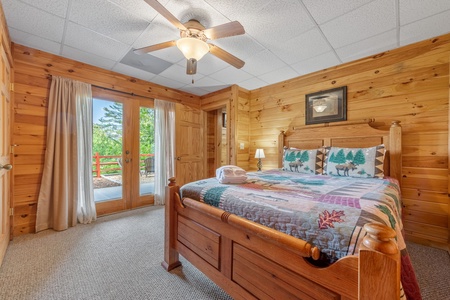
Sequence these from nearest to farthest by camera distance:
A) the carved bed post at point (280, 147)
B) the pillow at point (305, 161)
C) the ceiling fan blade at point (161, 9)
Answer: the ceiling fan blade at point (161, 9)
the pillow at point (305, 161)
the carved bed post at point (280, 147)

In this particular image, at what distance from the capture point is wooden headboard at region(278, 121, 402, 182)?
2.40 meters

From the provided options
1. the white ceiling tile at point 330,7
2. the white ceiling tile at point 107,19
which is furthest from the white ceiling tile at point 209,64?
the white ceiling tile at point 330,7

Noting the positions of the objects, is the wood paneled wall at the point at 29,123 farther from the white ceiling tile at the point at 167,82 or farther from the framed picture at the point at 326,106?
the framed picture at the point at 326,106

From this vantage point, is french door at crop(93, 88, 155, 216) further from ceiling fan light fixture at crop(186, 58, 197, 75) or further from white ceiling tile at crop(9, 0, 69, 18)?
ceiling fan light fixture at crop(186, 58, 197, 75)

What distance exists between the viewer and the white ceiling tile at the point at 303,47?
7.38 ft

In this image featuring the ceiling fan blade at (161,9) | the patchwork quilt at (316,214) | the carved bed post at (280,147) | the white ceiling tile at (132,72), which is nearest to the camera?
the patchwork quilt at (316,214)

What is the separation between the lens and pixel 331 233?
0.85m

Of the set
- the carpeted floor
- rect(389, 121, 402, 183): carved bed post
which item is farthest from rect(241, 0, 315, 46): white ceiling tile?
the carpeted floor

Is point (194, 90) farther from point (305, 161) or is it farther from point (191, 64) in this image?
point (305, 161)

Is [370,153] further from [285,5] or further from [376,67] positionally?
[285,5]

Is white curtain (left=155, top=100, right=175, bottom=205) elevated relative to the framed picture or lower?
lower

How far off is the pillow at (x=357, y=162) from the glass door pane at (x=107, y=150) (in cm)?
337

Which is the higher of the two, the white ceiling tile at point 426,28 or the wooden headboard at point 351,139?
the white ceiling tile at point 426,28

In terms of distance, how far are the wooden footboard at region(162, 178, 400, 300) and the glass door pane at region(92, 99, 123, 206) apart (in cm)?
209
